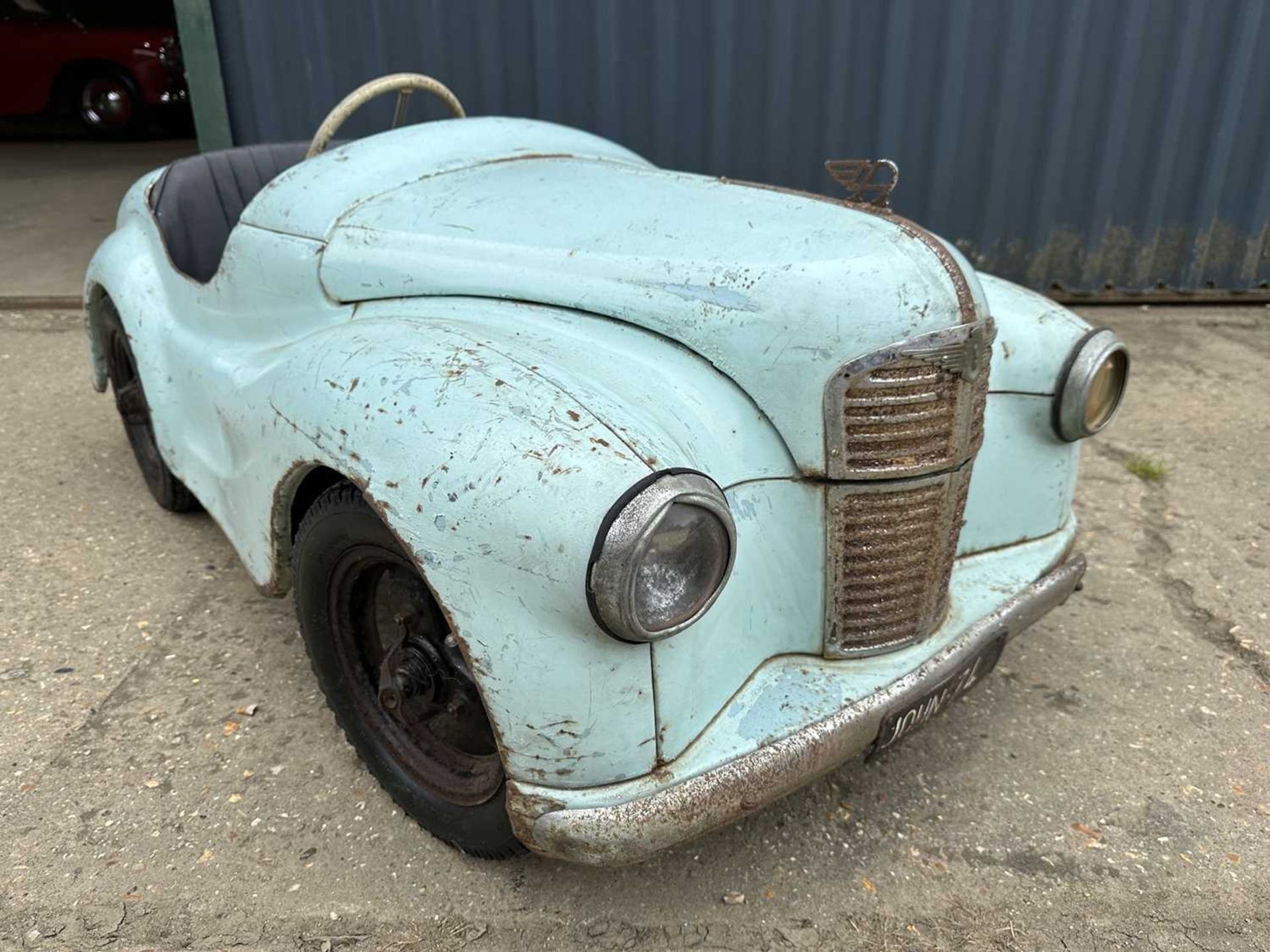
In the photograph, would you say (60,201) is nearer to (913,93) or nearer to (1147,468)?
(913,93)

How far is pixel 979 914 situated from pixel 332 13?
478cm

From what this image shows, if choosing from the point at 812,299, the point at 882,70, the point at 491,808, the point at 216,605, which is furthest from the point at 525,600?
the point at 882,70

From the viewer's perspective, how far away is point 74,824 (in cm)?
194

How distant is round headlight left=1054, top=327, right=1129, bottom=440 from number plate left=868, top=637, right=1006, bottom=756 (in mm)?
531

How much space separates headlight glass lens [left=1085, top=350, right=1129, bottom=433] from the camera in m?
2.09

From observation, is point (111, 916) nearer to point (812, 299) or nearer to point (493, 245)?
point (493, 245)

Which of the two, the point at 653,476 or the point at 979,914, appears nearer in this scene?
the point at 653,476

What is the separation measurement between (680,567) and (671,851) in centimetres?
76

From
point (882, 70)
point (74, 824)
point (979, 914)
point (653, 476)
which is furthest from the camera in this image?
point (882, 70)

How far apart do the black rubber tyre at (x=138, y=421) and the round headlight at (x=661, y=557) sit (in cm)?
216

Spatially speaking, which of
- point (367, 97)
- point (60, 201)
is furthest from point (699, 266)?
point (60, 201)

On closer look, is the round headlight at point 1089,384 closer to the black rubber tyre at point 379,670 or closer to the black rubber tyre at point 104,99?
the black rubber tyre at point 379,670

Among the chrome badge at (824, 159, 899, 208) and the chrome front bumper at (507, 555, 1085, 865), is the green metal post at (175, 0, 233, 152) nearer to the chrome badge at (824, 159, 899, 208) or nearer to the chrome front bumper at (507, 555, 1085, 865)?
the chrome badge at (824, 159, 899, 208)

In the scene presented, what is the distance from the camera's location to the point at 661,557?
137cm
